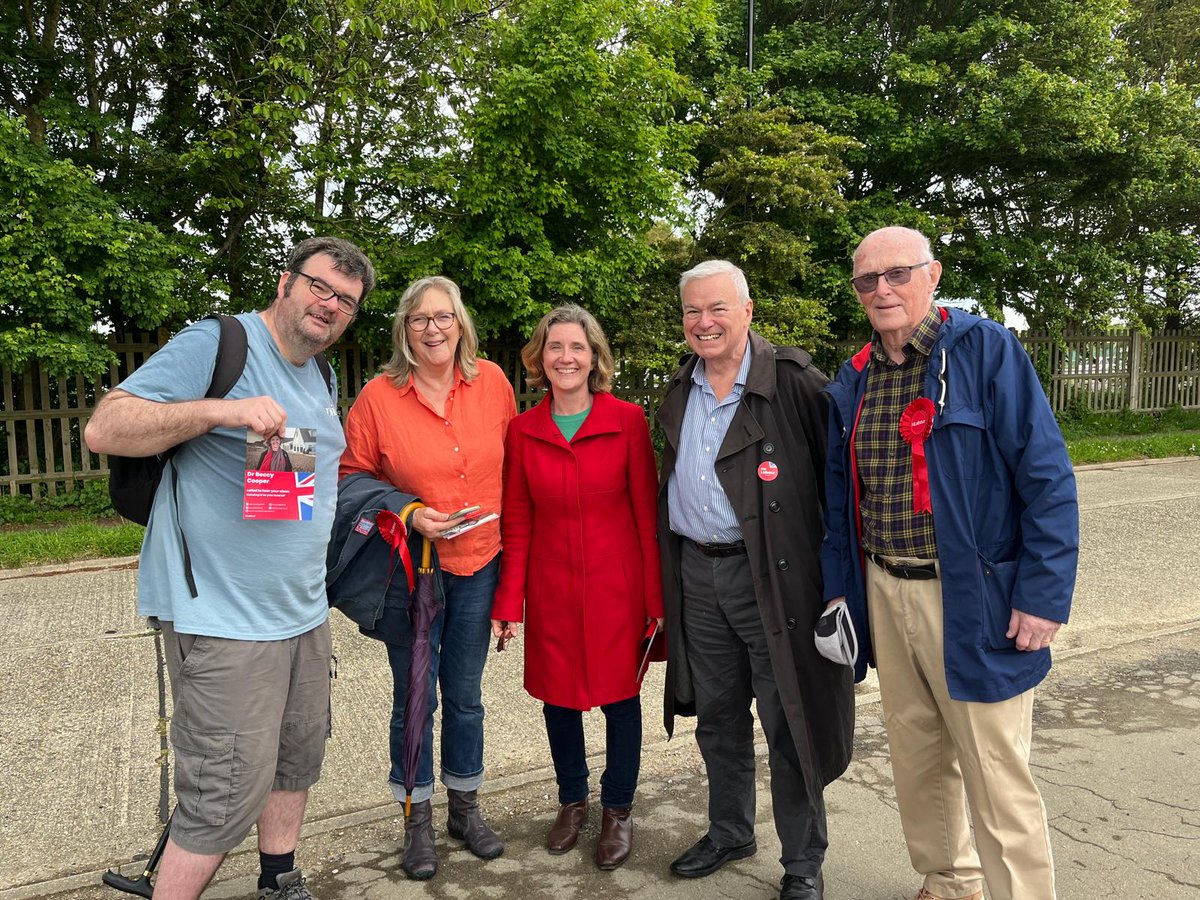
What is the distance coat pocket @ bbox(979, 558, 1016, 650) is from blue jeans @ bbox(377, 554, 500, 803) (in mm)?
1751

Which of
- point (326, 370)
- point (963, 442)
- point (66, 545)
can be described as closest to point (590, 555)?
point (326, 370)

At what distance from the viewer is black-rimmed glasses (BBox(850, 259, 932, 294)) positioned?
2.65 metres

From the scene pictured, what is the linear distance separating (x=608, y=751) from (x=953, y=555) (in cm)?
157

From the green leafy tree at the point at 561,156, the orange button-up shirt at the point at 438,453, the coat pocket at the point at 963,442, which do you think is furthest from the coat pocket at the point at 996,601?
the green leafy tree at the point at 561,156

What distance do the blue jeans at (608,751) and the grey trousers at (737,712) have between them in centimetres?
28

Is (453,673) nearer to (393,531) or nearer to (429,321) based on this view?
(393,531)

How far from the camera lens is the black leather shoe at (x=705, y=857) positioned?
3131mm

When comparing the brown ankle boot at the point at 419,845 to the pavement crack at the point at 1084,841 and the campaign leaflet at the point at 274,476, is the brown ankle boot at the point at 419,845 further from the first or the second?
the pavement crack at the point at 1084,841

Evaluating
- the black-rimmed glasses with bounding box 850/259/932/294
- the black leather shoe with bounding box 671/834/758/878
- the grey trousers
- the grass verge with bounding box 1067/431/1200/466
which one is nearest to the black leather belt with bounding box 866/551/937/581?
the grey trousers

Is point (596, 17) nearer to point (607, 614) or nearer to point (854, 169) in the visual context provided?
point (854, 169)

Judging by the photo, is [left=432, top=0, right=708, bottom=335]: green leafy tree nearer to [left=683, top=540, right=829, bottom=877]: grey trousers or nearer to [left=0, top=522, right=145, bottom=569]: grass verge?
[left=0, top=522, right=145, bottom=569]: grass verge

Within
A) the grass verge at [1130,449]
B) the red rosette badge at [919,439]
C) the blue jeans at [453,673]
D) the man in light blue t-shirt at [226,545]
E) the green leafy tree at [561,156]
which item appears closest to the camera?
the man in light blue t-shirt at [226,545]

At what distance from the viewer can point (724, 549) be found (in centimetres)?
302

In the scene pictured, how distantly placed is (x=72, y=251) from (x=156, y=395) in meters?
8.05
